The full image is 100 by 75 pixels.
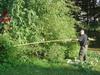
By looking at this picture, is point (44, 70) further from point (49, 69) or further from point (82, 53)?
point (82, 53)

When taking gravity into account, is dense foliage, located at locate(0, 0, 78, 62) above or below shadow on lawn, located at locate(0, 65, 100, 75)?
above

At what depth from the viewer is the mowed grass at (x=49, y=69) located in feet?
49.8

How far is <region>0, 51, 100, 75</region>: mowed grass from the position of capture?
598 inches

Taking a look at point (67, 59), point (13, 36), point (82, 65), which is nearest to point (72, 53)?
point (67, 59)

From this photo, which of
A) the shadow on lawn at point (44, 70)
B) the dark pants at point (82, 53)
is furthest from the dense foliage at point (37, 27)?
the shadow on lawn at point (44, 70)

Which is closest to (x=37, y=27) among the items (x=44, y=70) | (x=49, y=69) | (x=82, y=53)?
(x=82, y=53)

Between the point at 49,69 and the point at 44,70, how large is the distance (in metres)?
0.43

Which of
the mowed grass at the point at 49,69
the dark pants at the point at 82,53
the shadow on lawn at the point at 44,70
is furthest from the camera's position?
the dark pants at the point at 82,53

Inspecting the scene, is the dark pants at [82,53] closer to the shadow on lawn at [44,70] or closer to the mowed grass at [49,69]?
the mowed grass at [49,69]

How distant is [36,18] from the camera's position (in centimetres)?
1808

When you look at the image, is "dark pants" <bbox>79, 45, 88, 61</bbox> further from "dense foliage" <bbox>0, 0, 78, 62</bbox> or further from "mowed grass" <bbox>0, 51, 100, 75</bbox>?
"dense foliage" <bbox>0, 0, 78, 62</bbox>

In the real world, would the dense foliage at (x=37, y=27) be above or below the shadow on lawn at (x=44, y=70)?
above

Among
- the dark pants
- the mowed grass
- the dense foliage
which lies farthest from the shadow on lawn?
the dark pants

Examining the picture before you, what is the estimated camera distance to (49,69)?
16250 millimetres
